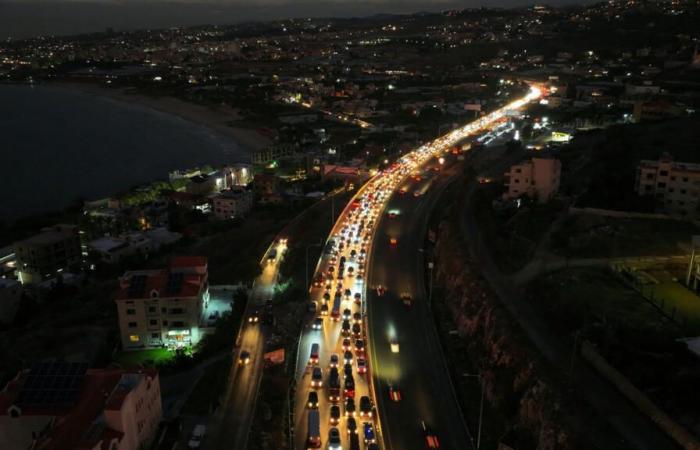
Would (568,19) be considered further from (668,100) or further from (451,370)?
(451,370)

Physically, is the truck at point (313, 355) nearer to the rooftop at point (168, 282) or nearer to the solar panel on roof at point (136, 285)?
the rooftop at point (168, 282)

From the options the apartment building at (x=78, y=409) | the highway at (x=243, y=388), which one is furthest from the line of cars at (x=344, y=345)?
the apartment building at (x=78, y=409)

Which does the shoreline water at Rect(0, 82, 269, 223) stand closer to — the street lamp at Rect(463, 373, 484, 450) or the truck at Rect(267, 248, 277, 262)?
the truck at Rect(267, 248, 277, 262)

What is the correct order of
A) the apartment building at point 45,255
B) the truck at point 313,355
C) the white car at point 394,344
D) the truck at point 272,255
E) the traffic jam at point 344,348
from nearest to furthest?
the traffic jam at point 344,348 → the truck at point 313,355 → the white car at point 394,344 → the truck at point 272,255 → the apartment building at point 45,255

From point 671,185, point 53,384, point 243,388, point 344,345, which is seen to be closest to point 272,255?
point 344,345

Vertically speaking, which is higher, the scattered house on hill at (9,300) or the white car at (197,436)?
the white car at (197,436)

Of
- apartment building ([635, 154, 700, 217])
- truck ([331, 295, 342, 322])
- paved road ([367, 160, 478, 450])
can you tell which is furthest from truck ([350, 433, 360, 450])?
apartment building ([635, 154, 700, 217])

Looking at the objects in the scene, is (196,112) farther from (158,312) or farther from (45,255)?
(158,312)
